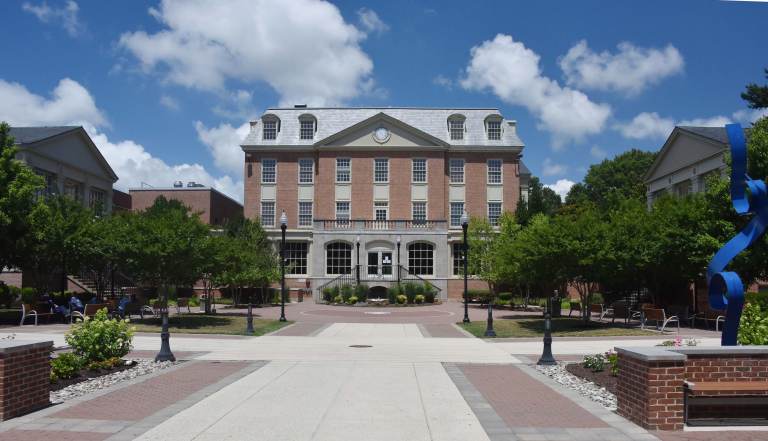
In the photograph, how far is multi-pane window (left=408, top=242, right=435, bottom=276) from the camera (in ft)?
161

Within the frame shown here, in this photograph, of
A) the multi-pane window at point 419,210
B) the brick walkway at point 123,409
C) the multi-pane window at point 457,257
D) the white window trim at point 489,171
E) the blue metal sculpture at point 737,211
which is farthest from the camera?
the white window trim at point 489,171

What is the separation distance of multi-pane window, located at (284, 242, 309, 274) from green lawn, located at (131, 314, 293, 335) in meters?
23.9

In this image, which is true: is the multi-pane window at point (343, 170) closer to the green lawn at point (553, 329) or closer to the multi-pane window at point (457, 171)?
the multi-pane window at point (457, 171)

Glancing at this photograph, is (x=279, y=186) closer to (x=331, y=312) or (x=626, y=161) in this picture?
(x=331, y=312)

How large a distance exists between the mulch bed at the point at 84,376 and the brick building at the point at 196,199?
155ft

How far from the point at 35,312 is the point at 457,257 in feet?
111

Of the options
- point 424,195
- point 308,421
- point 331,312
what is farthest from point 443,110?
point 308,421

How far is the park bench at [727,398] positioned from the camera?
8.23 m

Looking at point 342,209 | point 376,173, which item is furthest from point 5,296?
point 376,173

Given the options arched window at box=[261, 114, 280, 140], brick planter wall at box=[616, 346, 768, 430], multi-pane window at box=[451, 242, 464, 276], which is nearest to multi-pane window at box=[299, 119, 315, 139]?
arched window at box=[261, 114, 280, 140]

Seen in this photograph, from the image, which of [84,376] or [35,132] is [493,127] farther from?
[84,376]

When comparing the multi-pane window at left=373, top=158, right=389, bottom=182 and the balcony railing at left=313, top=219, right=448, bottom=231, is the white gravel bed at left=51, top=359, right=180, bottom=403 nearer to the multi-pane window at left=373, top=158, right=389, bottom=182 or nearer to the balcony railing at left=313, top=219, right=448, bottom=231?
the balcony railing at left=313, top=219, right=448, bottom=231

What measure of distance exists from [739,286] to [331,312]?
2748 cm

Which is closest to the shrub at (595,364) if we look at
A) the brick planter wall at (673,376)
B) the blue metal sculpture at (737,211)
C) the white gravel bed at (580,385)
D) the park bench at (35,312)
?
the white gravel bed at (580,385)
